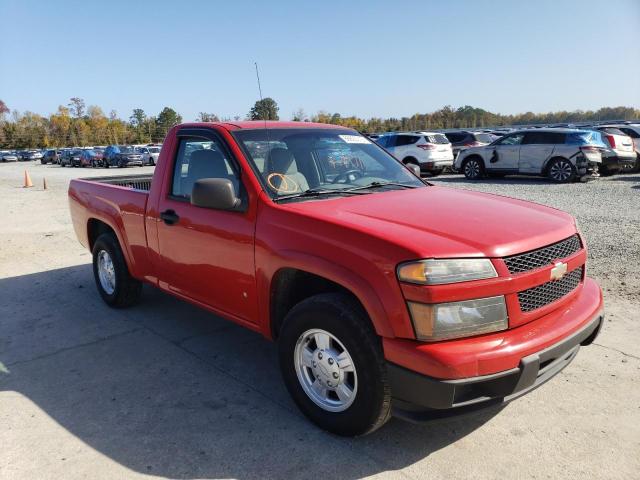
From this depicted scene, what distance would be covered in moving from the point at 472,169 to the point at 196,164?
14.8 meters

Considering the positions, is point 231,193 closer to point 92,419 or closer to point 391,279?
point 391,279

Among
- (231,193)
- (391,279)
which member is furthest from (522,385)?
(231,193)

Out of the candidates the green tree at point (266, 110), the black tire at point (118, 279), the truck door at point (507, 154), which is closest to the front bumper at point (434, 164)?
the truck door at point (507, 154)

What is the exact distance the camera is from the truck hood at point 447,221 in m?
2.69

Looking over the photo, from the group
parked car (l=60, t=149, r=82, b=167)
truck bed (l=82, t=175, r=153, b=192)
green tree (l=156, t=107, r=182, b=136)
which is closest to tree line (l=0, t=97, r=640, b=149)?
green tree (l=156, t=107, r=182, b=136)

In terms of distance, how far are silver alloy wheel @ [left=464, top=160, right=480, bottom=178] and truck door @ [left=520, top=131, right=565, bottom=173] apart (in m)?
1.54

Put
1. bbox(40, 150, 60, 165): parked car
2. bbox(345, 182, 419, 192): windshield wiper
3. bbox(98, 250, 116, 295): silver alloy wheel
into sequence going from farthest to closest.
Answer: bbox(40, 150, 60, 165): parked car
bbox(98, 250, 116, 295): silver alloy wheel
bbox(345, 182, 419, 192): windshield wiper

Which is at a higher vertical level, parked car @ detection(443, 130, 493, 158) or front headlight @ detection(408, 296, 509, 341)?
parked car @ detection(443, 130, 493, 158)

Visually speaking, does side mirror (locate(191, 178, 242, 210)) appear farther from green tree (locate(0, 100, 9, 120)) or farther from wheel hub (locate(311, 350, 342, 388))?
green tree (locate(0, 100, 9, 120))

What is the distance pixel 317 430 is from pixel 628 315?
3.36m

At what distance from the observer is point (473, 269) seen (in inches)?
103

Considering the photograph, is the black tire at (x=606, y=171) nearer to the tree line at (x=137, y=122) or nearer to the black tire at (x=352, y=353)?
the black tire at (x=352, y=353)

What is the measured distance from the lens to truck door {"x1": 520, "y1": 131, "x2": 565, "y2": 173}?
1564 cm

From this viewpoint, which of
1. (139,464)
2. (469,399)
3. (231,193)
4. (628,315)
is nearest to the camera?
(469,399)
